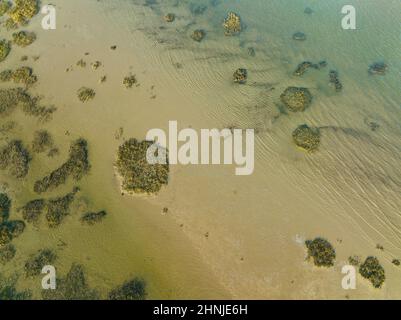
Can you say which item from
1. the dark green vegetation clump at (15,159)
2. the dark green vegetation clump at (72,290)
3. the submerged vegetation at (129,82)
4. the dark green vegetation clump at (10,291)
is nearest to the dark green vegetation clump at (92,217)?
the dark green vegetation clump at (72,290)

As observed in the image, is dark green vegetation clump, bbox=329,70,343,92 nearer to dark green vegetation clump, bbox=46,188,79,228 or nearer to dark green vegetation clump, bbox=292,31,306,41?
dark green vegetation clump, bbox=292,31,306,41

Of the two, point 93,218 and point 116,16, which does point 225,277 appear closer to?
point 93,218

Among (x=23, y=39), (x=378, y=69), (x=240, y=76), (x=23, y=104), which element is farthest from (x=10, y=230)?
(x=378, y=69)

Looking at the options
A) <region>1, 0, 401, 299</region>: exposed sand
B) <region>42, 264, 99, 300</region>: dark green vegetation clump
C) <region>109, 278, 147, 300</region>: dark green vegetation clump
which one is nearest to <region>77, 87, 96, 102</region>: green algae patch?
<region>1, 0, 401, 299</region>: exposed sand

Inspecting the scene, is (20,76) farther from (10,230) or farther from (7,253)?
(7,253)

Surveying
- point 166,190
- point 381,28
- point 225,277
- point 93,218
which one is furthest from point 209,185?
point 381,28

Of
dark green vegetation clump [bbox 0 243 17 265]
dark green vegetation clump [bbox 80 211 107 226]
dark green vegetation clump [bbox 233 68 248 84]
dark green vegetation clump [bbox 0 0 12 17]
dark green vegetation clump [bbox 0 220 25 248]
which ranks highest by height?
dark green vegetation clump [bbox 0 0 12 17]

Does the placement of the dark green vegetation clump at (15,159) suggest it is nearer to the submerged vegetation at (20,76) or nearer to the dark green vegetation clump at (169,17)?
the submerged vegetation at (20,76)
